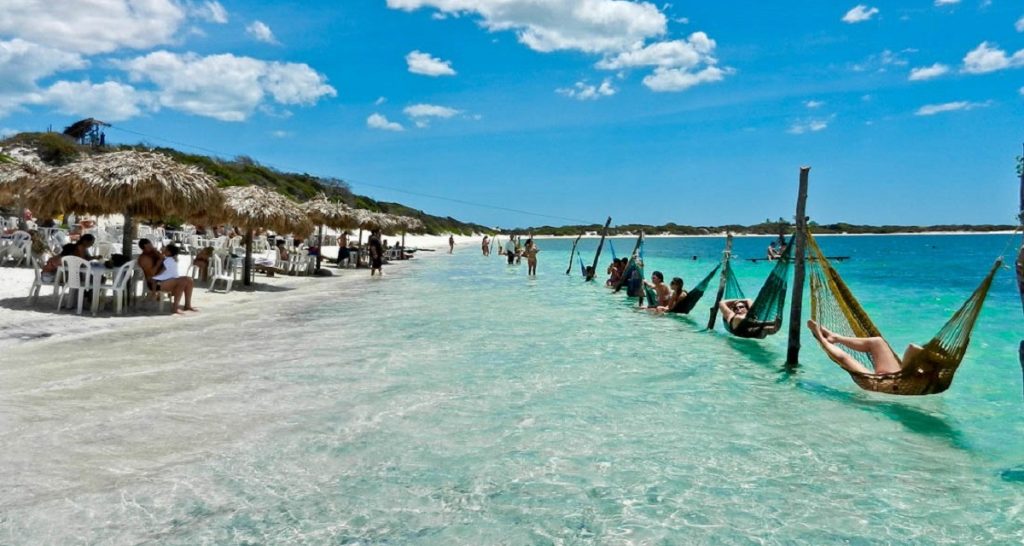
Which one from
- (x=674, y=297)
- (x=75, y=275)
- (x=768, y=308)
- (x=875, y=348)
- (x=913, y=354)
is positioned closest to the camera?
(x=913, y=354)

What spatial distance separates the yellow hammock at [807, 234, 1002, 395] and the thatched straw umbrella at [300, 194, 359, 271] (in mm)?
13595

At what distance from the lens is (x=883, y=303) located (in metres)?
17.5

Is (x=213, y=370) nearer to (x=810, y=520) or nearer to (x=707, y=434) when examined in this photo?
(x=707, y=434)

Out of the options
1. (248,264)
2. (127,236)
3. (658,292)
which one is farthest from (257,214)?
(658,292)

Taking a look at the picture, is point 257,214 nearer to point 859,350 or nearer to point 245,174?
point 859,350

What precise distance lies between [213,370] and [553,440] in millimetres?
3260

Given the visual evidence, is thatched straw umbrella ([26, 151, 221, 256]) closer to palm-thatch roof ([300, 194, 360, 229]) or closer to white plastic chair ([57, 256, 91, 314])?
white plastic chair ([57, 256, 91, 314])

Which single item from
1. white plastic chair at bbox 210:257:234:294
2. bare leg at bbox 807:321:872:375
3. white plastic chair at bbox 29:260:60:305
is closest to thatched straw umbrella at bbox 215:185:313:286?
white plastic chair at bbox 210:257:234:294

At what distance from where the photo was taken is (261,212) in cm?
1227

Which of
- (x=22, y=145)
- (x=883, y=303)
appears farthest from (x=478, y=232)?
(x=883, y=303)

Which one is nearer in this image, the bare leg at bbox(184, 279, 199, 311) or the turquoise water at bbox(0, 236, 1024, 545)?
the turquoise water at bbox(0, 236, 1024, 545)

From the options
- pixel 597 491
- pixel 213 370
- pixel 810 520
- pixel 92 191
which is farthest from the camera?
pixel 92 191

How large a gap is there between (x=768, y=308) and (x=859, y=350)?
225 centimetres

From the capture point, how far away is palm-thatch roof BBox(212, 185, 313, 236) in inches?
478
